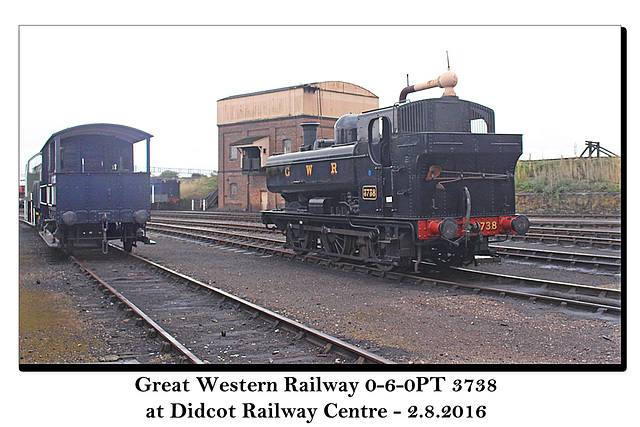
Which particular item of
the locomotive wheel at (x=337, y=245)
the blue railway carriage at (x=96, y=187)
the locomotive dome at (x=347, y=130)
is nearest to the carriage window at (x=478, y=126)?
the locomotive dome at (x=347, y=130)

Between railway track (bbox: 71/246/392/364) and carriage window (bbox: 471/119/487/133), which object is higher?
carriage window (bbox: 471/119/487/133)

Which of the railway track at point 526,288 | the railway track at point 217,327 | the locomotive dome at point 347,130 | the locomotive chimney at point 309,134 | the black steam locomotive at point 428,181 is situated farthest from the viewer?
the locomotive chimney at point 309,134

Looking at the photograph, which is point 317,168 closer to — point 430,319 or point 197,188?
point 430,319

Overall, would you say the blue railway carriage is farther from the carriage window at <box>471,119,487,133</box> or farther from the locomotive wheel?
the carriage window at <box>471,119,487,133</box>

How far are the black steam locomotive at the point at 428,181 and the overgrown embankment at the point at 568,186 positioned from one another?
15.4 meters

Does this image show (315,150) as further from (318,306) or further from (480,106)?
(318,306)

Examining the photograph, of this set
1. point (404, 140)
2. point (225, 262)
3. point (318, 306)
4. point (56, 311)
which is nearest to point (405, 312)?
point (318, 306)

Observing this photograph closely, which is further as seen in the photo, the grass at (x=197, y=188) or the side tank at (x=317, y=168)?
the grass at (x=197, y=188)

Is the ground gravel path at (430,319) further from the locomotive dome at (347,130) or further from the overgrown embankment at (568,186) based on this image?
the overgrown embankment at (568,186)

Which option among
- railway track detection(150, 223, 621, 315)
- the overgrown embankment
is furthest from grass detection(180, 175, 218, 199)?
railway track detection(150, 223, 621, 315)

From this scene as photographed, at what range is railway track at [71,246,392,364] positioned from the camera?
6246mm

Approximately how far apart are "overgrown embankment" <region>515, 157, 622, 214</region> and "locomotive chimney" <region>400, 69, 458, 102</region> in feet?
51.8

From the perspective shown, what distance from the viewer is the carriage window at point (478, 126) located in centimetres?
1045

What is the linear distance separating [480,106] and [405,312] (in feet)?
14.4
